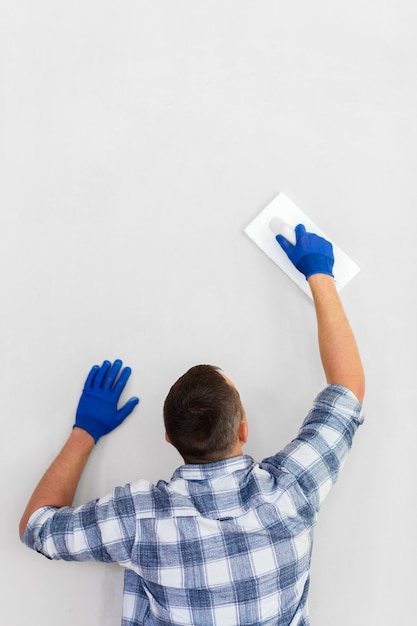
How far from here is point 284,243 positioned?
1295 mm

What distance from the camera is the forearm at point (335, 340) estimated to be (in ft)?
3.73

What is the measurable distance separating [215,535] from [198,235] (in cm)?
67

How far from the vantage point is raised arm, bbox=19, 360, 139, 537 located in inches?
45.6

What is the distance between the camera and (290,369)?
129cm

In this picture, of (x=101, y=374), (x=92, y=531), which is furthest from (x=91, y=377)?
(x=92, y=531)

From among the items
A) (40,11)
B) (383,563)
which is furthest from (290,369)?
(40,11)

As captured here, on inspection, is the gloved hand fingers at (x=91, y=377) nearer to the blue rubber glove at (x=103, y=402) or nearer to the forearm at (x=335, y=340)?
the blue rubber glove at (x=103, y=402)

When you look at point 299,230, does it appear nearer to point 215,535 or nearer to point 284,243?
point 284,243

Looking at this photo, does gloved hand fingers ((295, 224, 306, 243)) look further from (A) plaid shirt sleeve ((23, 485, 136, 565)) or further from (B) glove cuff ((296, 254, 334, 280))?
(A) plaid shirt sleeve ((23, 485, 136, 565))

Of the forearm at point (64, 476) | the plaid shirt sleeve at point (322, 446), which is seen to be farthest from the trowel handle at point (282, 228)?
the forearm at point (64, 476)

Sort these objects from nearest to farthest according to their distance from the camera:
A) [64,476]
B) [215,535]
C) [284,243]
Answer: [215,535], [64,476], [284,243]

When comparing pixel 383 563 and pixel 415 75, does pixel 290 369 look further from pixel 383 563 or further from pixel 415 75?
pixel 415 75

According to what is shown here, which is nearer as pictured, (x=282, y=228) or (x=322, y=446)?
(x=322, y=446)

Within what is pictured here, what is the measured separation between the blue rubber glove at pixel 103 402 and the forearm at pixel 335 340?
41 cm
